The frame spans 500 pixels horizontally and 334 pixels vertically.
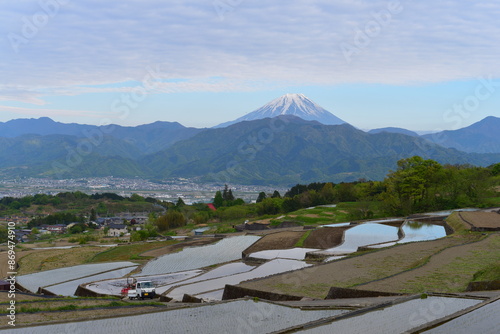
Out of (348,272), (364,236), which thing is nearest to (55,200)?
(364,236)

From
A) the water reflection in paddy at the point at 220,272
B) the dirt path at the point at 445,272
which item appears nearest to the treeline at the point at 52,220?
the water reflection in paddy at the point at 220,272

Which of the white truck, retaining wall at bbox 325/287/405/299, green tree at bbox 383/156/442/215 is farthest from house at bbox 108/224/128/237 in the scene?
retaining wall at bbox 325/287/405/299

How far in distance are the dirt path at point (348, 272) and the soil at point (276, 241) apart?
9708 mm

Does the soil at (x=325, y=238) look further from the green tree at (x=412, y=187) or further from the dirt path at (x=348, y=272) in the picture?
the green tree at (x=412, y=187)

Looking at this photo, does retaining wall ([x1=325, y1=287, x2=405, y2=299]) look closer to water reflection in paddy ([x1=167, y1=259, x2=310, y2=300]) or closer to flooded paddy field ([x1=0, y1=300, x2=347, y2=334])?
flooded paddy field ([x1=0, y1=300, x2=347, y2=334])

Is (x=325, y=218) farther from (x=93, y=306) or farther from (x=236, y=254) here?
(x=93, y=306)

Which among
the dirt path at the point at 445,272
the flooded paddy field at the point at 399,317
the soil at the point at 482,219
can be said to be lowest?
the dirt path at the point at 445,272

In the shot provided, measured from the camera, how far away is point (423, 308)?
12.4 metres

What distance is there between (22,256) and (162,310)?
35874mm

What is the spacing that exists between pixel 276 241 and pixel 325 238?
3643 millimetres

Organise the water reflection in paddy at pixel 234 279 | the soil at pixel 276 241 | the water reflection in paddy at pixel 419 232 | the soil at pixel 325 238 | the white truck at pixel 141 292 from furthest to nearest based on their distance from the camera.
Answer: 1. the soil at pixel 325 238
2. the soil at pixel 276 241
3. the water reflection in paddy at pixel 419 232
4. the water reflection in paddy at pixel 234 279
5. the white truck at pixel 141 292

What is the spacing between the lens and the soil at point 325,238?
116 feet

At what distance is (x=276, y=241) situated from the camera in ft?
127

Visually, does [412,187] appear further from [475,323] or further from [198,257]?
[475,323]
